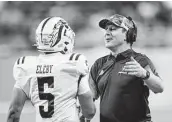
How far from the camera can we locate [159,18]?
418 centimetres

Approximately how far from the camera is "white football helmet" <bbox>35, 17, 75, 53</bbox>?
6.02ft

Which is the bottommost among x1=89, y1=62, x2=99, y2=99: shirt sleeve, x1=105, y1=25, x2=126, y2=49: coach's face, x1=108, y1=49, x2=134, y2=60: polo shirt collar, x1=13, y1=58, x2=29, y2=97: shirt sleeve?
x1=89, y1=62, x2=99, y2=99: shirt sleeve

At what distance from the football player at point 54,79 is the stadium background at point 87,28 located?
157 centimetres

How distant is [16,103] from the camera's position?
1.87 m

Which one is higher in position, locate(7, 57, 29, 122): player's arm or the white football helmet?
the white football helmet

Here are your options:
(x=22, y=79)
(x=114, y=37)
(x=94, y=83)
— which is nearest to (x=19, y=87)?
(x=22, y=79)

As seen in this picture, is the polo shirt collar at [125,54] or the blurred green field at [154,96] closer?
the polo shirt collar at [125,54]

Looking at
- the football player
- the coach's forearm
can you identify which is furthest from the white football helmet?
the coach's forearm

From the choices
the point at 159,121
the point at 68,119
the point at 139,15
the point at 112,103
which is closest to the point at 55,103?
the point at 68,119

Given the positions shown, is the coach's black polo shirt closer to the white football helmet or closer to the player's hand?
the player's hand

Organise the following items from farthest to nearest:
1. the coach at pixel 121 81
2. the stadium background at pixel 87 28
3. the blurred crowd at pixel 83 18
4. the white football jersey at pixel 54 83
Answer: the blurred crowd at pixel 83 18, the stadium background at pixel 87 28, the coach at pixel 121 81, the white football jersey at pixel 54 83

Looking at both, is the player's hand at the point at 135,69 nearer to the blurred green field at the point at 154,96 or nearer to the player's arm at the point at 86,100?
the player's arm at the point at 86,100

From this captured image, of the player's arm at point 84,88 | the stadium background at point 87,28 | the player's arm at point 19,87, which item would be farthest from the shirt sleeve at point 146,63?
the stadium background at point 87,28

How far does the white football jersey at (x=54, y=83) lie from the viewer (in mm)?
1769
